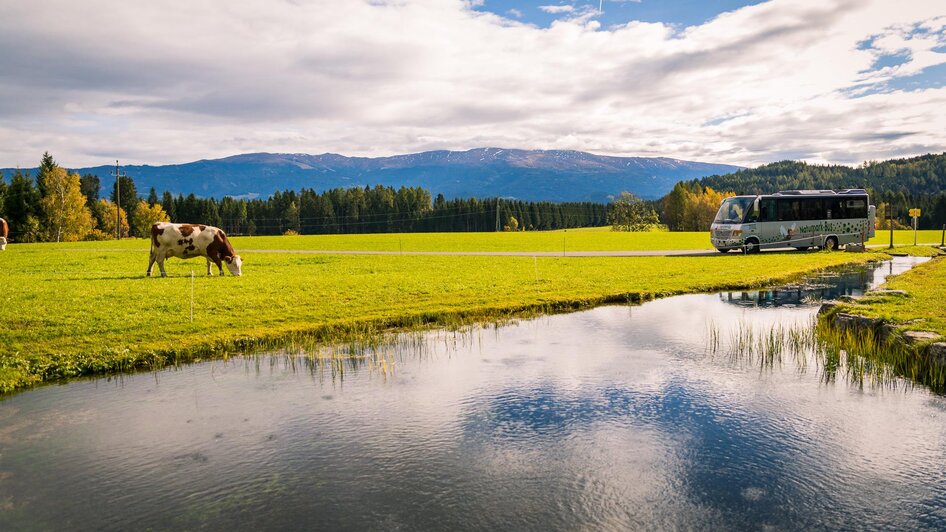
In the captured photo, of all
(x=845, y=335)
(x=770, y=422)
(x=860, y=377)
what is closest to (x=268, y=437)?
(x=770, y=422)

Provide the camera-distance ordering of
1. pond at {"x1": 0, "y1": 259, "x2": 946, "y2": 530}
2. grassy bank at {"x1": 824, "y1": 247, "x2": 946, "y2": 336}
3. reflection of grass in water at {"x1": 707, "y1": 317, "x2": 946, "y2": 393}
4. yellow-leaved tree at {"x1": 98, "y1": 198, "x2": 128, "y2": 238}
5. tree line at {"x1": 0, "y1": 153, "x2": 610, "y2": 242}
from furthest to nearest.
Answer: yellow-leaved tree at {"x1": 98, "y1": 198, "x2": 128, "y2": 238}
tree line at {"x1": 0, "y1": 153, "x2": 610, "y2": 242}
grassy bank at {"x1": 824, "y1": 247, "x2": 946, "y2": 336}
reflection of grass in water at {"x1": 707, "y1": 317, "x2": 946, "y2": 393}
pond at {"x1": 0, "y1": 259, "x2": 946, "y2": 530}

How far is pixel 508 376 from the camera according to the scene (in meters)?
12.6

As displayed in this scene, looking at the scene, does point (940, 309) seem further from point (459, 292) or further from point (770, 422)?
point (459, 292)

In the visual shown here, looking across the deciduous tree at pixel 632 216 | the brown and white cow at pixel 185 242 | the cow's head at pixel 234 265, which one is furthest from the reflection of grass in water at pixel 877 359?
the deciduous tree at pixel 632 216

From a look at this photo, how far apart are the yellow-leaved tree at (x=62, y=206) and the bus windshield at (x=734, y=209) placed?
4164 inches

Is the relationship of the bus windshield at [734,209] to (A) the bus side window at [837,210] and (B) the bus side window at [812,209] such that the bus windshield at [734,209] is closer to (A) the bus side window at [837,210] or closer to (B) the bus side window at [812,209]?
(B) the bus side window at [812,209]

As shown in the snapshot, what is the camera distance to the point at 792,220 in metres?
46.8

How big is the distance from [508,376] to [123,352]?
29.8ft

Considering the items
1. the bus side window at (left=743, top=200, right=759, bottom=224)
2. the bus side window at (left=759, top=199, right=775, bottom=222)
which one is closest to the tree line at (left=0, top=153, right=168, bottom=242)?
the bus side window at (left=743, top=200, right=759, bottom=224)

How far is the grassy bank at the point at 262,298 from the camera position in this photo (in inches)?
567

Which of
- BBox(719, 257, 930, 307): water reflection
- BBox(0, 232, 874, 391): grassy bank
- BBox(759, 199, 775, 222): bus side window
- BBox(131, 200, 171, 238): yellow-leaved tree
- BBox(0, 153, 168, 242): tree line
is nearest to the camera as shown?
BBox(0, 232, 874, 391): grassy bank

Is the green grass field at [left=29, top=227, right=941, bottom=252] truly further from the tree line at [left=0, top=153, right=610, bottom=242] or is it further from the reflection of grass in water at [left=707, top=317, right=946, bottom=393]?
the reflection of grass in water at [left=707, top=317, right=946, bottom=393]

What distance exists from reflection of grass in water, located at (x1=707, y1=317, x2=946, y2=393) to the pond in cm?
36

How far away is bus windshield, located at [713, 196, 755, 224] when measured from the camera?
148 ft
